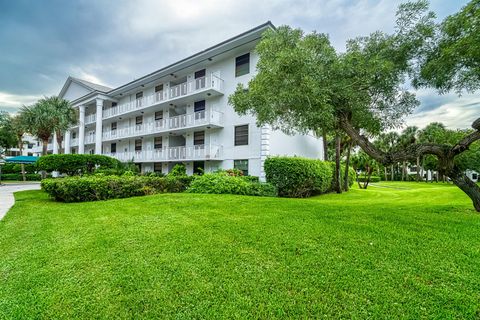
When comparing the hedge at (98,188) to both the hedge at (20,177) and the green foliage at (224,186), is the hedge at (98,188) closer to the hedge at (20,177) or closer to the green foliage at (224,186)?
the green foliage at (224,186)

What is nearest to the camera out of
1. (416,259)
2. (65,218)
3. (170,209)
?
(416,259)

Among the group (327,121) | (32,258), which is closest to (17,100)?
(32,258)

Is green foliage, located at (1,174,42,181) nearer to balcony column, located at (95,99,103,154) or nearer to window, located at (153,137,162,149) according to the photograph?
balcony column, located at (95,99,103,154)

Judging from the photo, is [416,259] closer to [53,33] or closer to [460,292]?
[460,292]

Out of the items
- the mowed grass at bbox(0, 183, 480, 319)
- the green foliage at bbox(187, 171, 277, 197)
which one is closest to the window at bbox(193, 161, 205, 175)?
the green foliage at bbox(187, 171, 277, 197)

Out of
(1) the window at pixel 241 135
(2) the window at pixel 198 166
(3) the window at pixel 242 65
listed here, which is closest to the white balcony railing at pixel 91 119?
(2) the window at pixel 198 166

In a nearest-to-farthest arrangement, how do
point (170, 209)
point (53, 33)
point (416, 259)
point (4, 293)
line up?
point (4, 293) < point (416, 259) < point (170, 209) < point (53, 33)

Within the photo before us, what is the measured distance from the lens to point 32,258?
Result: 423 cm

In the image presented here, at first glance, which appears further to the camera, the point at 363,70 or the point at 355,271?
the point at 363,70

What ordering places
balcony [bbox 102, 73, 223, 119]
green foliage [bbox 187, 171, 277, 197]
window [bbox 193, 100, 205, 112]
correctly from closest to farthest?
green foliage [bbox 187, 171, 277, 197] < balcony [bbox 102, 73, 223, 119] < window [bbox 193, 100, 205, 112]

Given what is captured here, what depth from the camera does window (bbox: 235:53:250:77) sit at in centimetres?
1633

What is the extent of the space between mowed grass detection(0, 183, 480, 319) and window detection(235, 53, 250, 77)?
12627 millimetres

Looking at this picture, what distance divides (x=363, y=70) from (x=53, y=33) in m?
15.7

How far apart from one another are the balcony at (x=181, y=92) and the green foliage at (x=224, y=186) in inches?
298
